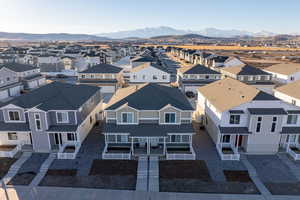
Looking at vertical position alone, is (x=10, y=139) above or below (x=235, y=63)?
below

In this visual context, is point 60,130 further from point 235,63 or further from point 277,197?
point 235,63

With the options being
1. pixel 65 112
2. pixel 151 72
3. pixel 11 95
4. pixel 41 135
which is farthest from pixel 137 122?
pixel 11 95

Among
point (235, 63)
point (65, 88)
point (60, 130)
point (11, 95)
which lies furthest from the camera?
point (235, 63)

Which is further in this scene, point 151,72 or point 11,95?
point 151,72

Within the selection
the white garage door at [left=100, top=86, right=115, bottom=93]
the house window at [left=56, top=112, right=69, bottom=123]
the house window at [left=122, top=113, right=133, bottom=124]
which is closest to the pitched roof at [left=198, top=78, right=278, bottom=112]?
the house window at [left=122, top=113, right=133, bottom=124]

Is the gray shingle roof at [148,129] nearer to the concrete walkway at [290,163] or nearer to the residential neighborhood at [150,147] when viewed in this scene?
the residential neighborhood at [150,147]

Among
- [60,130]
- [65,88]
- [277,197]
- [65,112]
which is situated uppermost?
[65,88]

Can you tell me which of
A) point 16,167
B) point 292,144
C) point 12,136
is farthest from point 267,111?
point 12,136
